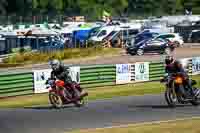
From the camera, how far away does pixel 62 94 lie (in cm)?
2177

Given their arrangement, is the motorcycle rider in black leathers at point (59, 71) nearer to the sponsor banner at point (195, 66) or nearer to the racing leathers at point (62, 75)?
the racing leathers at point (62, 75)

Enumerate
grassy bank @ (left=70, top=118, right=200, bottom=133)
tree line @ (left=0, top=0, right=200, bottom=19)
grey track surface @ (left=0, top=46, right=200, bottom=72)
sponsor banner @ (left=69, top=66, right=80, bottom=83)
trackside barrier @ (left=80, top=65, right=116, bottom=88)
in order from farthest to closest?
tree line @ (left=0, top=0, right=200, bottom=19) → grey track surface @ (left=0, top=46, right=200, bottom=72) → trackside barrier @ (left=80, top=65, right=116, bottom=88) → sponsor banner @ (left=69, top=66, right=80, bottom=83) → grassy bank @ (left=70, top=118, right=200, bottom=133)

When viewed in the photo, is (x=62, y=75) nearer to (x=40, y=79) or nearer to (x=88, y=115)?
(x=88, y=115)

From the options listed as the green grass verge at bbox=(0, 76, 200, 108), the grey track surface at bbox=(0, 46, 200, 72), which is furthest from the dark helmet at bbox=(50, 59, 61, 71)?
the grey track surface at bbox=(0, 46, 200, 72)

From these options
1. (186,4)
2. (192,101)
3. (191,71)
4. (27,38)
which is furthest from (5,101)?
(186,4)

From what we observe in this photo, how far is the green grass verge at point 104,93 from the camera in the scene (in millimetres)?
25859

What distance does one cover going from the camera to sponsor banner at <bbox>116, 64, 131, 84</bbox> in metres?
32.7

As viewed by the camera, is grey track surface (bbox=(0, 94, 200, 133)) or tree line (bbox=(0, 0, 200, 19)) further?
tree line (bbox=(0, 0, 200, 19))

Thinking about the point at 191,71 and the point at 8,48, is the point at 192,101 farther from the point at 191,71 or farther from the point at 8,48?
the point at 8,48

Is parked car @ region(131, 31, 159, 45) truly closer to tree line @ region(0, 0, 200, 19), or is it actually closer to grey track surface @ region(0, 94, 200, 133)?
grey track surface @ region(0, 94, 200, 133)

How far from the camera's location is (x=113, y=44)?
58312 millimetres

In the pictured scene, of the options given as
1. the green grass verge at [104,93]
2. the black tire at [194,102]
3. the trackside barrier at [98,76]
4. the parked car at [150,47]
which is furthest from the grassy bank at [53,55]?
the black tire at [194,102]

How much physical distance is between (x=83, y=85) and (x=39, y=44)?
3043 centimetres

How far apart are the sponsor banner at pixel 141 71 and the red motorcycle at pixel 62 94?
37.9ft
